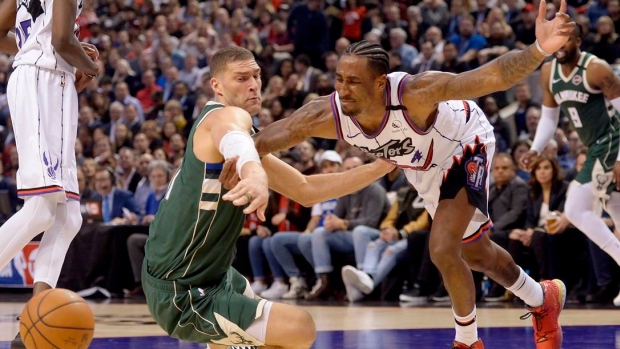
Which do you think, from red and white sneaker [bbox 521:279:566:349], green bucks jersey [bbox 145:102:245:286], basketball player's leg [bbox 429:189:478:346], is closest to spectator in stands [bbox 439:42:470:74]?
red and white sneaker [bbox 521:279:566:349]

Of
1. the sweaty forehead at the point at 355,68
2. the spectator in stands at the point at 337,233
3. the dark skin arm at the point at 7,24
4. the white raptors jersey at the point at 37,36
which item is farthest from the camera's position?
the spectator in stands at the point at 337,233

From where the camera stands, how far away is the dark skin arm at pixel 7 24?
257 inches

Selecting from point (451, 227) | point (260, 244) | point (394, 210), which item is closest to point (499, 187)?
point (394, 210)

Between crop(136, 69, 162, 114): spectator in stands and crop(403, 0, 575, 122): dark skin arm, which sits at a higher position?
crop(403, 0, 575, 122): dark skin arm

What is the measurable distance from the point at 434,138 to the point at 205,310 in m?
1.80

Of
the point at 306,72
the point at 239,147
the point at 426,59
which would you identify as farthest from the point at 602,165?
the point at 306,72

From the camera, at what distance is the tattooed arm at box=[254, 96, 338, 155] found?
18.2ft

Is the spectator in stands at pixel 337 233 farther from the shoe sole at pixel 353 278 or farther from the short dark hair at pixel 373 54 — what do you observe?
the short dark hair at pixel 373 54

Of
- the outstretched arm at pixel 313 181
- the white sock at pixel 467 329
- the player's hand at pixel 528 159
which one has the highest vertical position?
the outstretched arm at pixel 313 181

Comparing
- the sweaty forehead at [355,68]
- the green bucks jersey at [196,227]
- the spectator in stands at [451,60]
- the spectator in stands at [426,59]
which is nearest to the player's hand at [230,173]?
the green bucks jersey at [196,227]

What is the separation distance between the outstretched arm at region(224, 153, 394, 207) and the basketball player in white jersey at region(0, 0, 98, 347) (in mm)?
1402

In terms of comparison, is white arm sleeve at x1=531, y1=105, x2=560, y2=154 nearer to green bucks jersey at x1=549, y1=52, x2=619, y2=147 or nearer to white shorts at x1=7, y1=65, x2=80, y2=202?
green bucks jersey at x1=549, y1=52, x2=619, y2=147

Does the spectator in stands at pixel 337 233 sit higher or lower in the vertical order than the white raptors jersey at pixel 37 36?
lower

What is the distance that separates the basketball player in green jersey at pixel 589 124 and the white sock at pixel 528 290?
2884 millimetres
